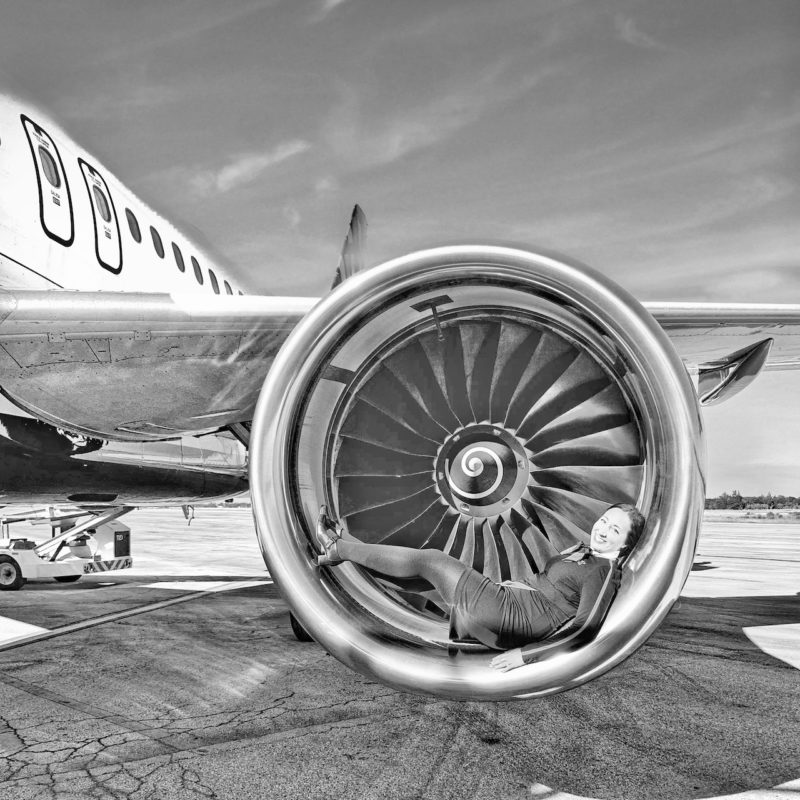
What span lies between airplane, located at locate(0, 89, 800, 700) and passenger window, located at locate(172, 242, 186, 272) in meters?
1.27

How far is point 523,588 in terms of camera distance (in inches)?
90.7

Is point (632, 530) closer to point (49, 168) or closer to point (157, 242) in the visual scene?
Result: point (49, 168)

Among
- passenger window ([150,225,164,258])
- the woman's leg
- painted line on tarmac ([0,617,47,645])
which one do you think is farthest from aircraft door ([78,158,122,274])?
the woman's leg

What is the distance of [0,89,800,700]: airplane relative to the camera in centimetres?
220

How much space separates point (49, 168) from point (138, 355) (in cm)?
163

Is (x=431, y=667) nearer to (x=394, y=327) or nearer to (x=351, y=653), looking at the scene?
(x=351, y=653)

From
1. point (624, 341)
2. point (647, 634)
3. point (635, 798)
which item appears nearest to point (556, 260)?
point (624, 341)

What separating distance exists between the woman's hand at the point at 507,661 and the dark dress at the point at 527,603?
64mm

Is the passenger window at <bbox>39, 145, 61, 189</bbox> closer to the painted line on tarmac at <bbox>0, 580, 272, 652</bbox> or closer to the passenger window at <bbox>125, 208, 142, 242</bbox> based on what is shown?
the passenger window at <bbox>125, 208, 142, 242</bbox>

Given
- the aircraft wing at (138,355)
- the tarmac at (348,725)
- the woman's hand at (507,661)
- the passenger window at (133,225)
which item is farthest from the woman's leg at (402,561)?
the passenger window at (133,225)

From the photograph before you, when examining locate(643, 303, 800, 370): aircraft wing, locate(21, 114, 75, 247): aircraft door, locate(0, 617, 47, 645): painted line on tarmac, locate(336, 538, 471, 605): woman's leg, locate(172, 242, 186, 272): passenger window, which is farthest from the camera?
locate(172, 242, 186, 272): passenger window

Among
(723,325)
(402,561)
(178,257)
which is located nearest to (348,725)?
(402,561)

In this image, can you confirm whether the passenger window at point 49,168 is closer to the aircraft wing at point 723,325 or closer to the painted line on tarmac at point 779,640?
the aircraft wing at point 723,325

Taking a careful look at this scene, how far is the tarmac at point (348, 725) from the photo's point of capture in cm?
232
